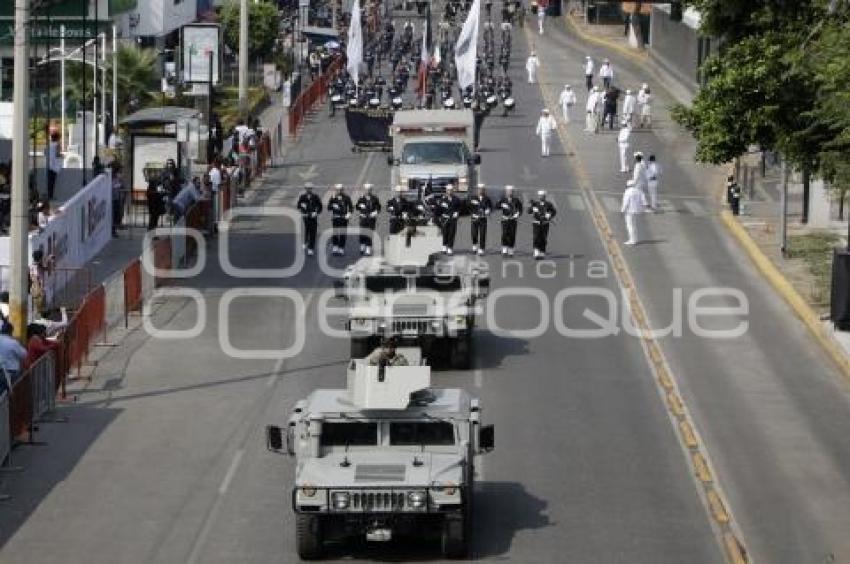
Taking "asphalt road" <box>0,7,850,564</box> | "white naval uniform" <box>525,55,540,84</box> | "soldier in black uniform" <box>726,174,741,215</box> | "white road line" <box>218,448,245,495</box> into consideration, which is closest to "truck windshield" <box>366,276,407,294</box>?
"asphalt road" <box>0,7,850,564</box>

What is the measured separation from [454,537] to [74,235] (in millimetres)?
22458

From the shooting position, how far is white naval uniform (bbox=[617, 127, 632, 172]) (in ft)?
204

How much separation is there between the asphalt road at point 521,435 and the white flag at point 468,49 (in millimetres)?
23322

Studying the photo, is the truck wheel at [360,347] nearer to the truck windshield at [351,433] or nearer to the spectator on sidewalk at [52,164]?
the truck windshield at [351,433]

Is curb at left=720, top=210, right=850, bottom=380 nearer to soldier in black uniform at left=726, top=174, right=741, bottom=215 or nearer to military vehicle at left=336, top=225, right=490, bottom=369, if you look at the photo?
soldier in black uniform at left=726, top=174, right=741, bottom=215

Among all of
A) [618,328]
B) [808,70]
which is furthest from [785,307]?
[808,70]

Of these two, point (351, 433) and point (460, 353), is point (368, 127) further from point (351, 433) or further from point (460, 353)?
point (351, 433)

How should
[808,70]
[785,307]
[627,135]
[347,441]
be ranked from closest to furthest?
1. [347,441]
2. [808,70]
3. [785,307]
4. [627,135]

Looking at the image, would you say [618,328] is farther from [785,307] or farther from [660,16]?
[660,16]

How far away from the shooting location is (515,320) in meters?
41.1

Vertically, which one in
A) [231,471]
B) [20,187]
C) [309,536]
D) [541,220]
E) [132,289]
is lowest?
[231,471]

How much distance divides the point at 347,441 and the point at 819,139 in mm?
16320

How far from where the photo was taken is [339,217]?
48.5m

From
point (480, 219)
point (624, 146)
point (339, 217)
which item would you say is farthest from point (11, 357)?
point (624, 146)
